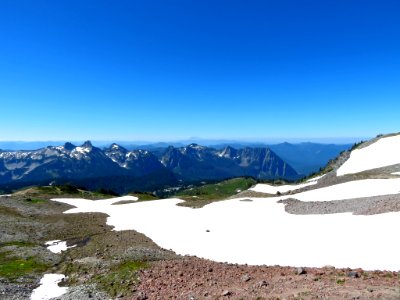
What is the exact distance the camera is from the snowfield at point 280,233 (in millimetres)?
29125

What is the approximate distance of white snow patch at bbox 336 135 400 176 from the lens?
8581 cm

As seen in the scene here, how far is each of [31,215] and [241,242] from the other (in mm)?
49716

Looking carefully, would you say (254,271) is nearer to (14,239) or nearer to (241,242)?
(241,242)

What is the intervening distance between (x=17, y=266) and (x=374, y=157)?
9036cm

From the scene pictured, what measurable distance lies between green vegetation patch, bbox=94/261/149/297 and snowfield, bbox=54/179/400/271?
766 centimetres

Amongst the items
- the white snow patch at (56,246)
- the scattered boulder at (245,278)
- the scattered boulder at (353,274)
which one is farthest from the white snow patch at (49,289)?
the scattered boulder at (353,274)

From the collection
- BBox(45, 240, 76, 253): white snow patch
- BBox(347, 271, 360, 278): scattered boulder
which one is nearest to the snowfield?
BBox(347, 271, 360, 278): scattered boulder

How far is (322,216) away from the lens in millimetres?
43406

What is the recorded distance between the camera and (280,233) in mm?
38750

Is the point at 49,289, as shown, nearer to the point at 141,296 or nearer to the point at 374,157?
the point at 141,296

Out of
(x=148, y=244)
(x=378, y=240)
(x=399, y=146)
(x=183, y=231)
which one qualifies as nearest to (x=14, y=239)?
(x=148, y=244)

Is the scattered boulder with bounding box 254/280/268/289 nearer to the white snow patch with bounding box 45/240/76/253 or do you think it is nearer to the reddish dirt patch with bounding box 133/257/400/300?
the reddish dirt patch with bounding box 133/257/400/300

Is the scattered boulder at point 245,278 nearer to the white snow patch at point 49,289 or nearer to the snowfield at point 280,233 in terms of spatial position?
the snowfield at point 280,233

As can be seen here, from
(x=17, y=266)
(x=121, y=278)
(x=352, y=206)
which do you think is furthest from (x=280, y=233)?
(x=17, y=266)
